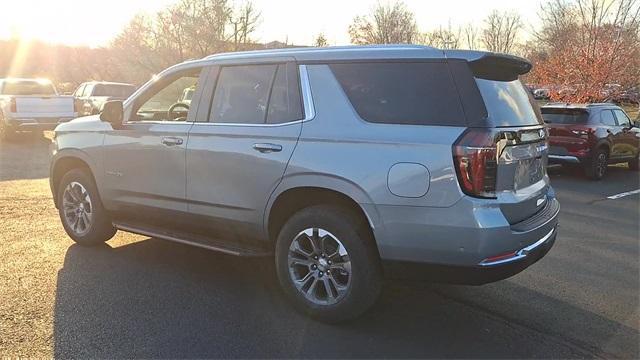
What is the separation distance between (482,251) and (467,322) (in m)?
0.87

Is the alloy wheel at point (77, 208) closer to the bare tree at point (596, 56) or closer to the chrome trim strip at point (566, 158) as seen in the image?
the chrome trim strip at point (566, 158)

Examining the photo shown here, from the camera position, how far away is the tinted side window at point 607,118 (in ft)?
39.2

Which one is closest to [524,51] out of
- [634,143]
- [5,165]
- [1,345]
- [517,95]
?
[634,143]

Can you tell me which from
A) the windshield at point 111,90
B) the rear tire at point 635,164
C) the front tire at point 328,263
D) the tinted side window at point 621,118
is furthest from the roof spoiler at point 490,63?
the windshield at point 111,90

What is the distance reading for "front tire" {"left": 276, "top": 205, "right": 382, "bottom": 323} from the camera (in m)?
3.82

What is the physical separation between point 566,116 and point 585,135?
0.57 meters

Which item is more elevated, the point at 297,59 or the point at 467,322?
the point at 297,59

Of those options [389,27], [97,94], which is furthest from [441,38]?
[97,94]

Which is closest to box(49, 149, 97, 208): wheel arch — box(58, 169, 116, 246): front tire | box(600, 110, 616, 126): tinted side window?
box(58, 169, 116, 246): front tire

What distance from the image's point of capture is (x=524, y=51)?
3475 centimetres

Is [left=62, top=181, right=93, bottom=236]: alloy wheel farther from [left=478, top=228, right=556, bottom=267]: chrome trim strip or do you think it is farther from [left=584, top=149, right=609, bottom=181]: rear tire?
[left=584, top=149, right=609, bottom=181]: rear tire

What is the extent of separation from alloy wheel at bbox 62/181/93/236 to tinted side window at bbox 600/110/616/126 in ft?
34.2

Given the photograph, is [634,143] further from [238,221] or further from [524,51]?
[524,51]

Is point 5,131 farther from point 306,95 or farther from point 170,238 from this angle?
point 306,95
